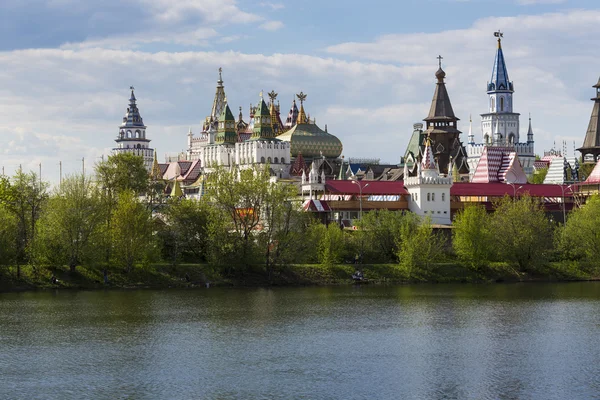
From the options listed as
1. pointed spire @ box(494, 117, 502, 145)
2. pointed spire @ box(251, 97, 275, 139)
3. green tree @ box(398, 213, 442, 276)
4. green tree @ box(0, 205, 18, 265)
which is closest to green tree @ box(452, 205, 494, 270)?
green tree @ box(398, 213, 442, 276)

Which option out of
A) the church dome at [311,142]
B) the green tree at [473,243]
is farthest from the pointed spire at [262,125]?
the green tree at [473,243]

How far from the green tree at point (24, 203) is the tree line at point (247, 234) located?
10 cm

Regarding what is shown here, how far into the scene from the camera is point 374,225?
9469 centimetres

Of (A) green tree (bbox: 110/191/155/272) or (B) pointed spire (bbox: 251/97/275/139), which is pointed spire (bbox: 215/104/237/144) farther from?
(A) green tree (bbox: 110/191/155/272)

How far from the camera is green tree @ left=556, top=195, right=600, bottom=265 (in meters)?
91.6

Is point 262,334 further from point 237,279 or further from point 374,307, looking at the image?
point 237,279

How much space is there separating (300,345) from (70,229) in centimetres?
3395

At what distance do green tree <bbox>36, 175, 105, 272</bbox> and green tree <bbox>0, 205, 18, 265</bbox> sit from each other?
1.97m

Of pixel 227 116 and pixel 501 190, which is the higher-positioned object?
pixel 227 116

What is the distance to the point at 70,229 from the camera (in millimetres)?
84188

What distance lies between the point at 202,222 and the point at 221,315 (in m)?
25.9

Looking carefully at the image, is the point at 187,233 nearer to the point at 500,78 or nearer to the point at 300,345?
the point at 300,345

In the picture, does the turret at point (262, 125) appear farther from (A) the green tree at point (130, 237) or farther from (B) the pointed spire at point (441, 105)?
(A) the green tree at point (130, 237)

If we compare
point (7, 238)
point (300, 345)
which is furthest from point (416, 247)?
point (300, 345)
